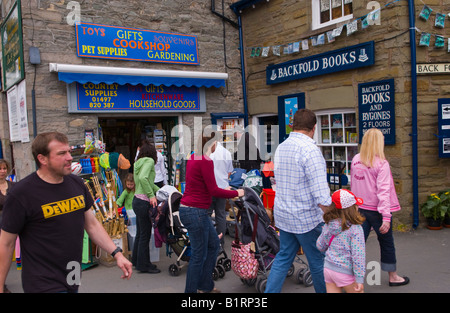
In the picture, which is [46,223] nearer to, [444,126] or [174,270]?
[174,270]

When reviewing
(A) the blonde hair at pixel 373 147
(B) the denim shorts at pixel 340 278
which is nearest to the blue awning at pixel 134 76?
(A) the blonde hair at pixel 373 147

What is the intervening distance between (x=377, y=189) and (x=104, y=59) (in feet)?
20.5

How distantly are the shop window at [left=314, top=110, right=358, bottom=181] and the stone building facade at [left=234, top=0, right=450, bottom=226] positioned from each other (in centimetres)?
3

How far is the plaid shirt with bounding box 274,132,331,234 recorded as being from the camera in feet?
11.6

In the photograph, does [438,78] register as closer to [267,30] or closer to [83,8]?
[267,30]

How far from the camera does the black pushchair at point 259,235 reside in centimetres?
467

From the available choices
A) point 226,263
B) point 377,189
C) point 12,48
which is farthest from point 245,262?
point 12,48

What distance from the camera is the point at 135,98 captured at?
28.6 feet

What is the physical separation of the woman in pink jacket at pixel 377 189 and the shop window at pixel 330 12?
438 centimetres

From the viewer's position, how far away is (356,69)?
7652 millimetres

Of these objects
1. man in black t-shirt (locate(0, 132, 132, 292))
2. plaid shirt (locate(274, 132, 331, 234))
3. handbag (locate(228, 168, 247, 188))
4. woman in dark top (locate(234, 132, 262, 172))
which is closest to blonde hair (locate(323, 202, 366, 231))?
plaid shirt (locate(274, 132, 331, 234))

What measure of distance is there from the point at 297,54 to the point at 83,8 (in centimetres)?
461

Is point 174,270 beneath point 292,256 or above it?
beneath

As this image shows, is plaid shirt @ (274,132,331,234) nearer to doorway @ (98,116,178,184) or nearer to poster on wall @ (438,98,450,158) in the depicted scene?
poster on wall @ (438,98,450,158)
